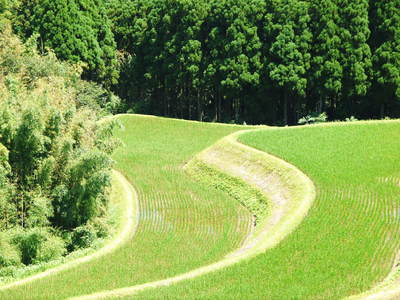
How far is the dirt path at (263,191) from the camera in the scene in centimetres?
1714

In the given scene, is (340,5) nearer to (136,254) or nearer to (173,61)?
(173,61)

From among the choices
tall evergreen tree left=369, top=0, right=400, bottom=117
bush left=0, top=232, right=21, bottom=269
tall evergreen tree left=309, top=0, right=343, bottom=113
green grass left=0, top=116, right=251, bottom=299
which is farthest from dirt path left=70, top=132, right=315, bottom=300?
tall evergreen tree left=369, top=0, right=400, bottom=117

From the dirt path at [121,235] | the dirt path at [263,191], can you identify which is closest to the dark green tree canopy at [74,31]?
the dirt path at [263,191]

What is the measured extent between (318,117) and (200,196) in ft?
69.9

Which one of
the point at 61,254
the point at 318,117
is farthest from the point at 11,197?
the point at 318,117

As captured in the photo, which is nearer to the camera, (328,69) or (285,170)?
(285,170)

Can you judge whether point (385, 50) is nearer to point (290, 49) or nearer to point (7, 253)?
point (290, 49)

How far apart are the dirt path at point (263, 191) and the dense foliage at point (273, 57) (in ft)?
42.6

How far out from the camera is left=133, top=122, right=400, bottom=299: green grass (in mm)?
15312

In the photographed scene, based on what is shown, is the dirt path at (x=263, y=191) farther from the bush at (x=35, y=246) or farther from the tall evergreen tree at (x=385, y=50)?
the tall evergreen tree at (x=385, y=50)

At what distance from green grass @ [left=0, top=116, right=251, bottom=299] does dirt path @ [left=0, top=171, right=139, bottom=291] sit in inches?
13.4

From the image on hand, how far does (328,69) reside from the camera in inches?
1768

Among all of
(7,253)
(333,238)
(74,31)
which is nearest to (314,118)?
(74,31)

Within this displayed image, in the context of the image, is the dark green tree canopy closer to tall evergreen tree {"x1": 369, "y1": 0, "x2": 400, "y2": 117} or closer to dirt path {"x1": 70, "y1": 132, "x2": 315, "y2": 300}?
dirt path {"x1": 70, "y1": 132, "x2": 315, "y2": 300}
